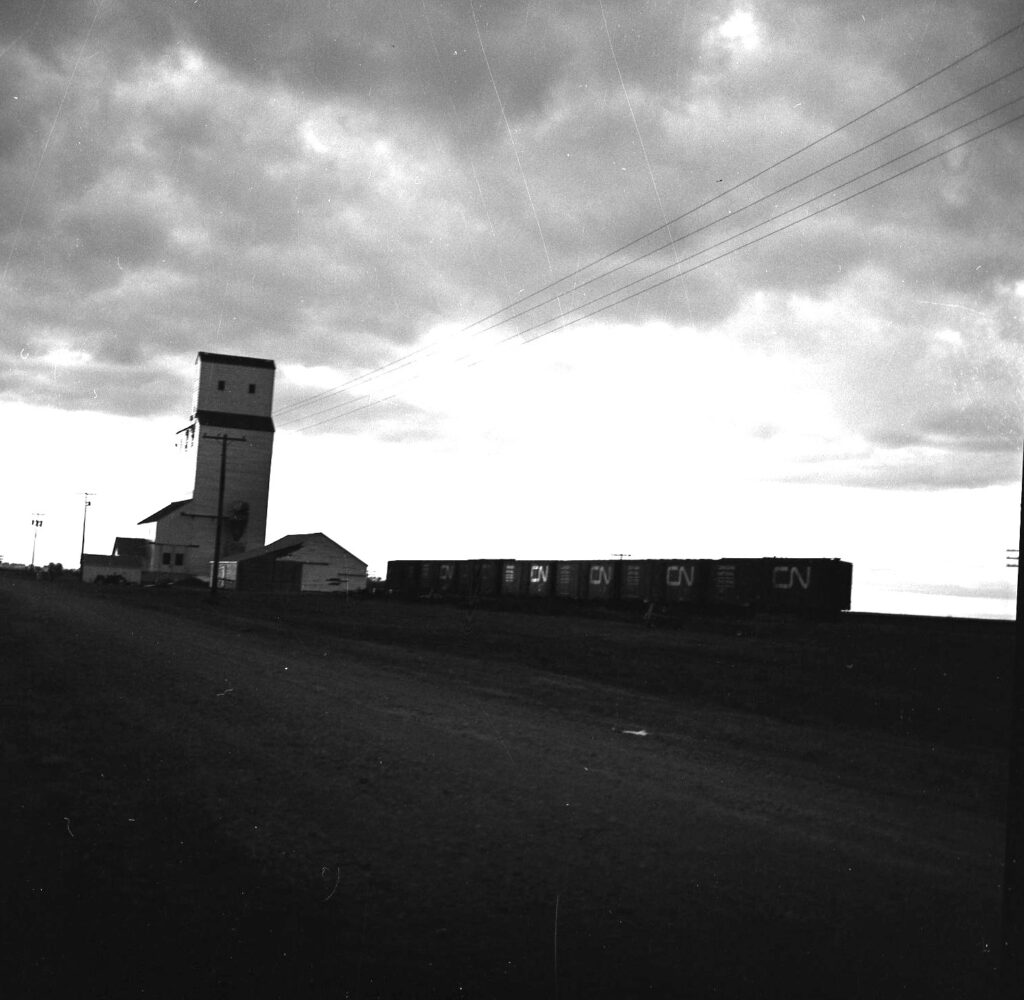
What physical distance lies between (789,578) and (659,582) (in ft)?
23.6

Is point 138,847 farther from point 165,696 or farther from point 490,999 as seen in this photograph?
point 165,696

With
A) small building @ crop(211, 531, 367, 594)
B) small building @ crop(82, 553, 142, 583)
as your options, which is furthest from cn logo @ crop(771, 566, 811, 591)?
small building @ crop(82, 553, 142, 583)

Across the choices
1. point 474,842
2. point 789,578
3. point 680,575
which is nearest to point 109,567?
point 680,575

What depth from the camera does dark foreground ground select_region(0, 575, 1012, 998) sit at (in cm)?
388

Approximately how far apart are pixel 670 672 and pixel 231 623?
14.4 m

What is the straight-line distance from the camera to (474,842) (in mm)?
5609

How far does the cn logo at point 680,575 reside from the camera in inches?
1457

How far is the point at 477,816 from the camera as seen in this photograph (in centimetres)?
620

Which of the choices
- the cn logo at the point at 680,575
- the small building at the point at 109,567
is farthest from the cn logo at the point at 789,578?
the small building at the point at 109,567

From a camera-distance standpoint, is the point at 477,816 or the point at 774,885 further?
the point at 477,816

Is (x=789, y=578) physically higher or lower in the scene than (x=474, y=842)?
higher

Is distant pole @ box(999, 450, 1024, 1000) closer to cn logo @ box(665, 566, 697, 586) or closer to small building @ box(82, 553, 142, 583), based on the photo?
→ cn logo @ box(665, 566, 697, 586)

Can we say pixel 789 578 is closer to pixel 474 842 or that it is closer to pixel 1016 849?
pixel 474 842

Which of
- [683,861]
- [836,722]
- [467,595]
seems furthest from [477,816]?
[467,595]
